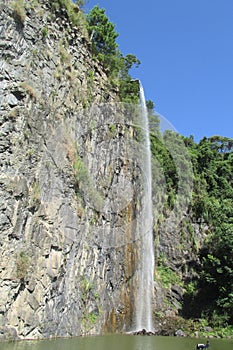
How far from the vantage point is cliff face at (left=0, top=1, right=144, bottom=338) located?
10.0 metres

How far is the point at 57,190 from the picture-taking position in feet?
39.6

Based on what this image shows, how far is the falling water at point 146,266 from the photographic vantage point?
1534cm

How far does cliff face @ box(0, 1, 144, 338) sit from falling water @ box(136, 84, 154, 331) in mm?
1021

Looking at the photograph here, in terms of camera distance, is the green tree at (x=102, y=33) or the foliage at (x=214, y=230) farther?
the green tree at (x=102, y=33)

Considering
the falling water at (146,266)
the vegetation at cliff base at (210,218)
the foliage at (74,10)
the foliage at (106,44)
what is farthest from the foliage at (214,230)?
the foliage at (74,10)

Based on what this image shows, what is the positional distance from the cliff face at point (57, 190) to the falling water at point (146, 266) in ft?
3.35

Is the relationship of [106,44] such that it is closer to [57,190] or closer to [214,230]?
[57,190]

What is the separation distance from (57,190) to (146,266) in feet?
23.3

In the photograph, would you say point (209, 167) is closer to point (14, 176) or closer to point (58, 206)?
point (58, 206)

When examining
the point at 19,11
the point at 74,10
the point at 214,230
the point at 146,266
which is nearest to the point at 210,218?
the point at 214,230

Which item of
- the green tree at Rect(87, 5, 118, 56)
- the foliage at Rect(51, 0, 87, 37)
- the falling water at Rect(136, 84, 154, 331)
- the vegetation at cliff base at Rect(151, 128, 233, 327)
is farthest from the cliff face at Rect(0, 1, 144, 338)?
the vegetation at cliff base at Rect(151, 128, 233, 327)

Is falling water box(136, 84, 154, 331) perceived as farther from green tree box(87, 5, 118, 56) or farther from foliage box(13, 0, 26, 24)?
foliage box(13, 0, 26, 24)

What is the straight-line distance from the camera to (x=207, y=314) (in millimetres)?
17016

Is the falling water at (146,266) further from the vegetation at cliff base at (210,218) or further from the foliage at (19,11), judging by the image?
the foliage at (19,11)
